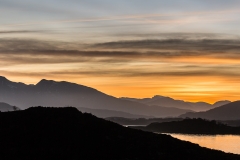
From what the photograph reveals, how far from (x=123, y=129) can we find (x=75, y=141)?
14.1 meters

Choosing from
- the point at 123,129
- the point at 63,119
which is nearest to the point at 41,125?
the point at 63,119

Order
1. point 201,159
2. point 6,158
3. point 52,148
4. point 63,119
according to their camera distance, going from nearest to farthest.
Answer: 1. point 6,158
2. point 52,148
3. point 201,159
4. point 63,119

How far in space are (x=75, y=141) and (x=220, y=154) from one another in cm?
3014

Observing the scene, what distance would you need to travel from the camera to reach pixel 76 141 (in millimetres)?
78375

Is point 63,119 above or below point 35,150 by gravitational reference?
above

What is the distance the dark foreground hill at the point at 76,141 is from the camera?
240ft

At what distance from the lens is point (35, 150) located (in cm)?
7275

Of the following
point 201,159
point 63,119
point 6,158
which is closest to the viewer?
point 6,158

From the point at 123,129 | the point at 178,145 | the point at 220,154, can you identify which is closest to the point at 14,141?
the point at 123,129

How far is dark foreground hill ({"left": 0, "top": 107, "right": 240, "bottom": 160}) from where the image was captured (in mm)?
73250

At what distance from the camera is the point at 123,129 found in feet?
293

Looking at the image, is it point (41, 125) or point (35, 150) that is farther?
point (41, 125)

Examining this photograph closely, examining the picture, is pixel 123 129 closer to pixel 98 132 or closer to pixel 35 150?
pixel 98 132

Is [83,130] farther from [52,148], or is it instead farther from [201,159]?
[201,159]
